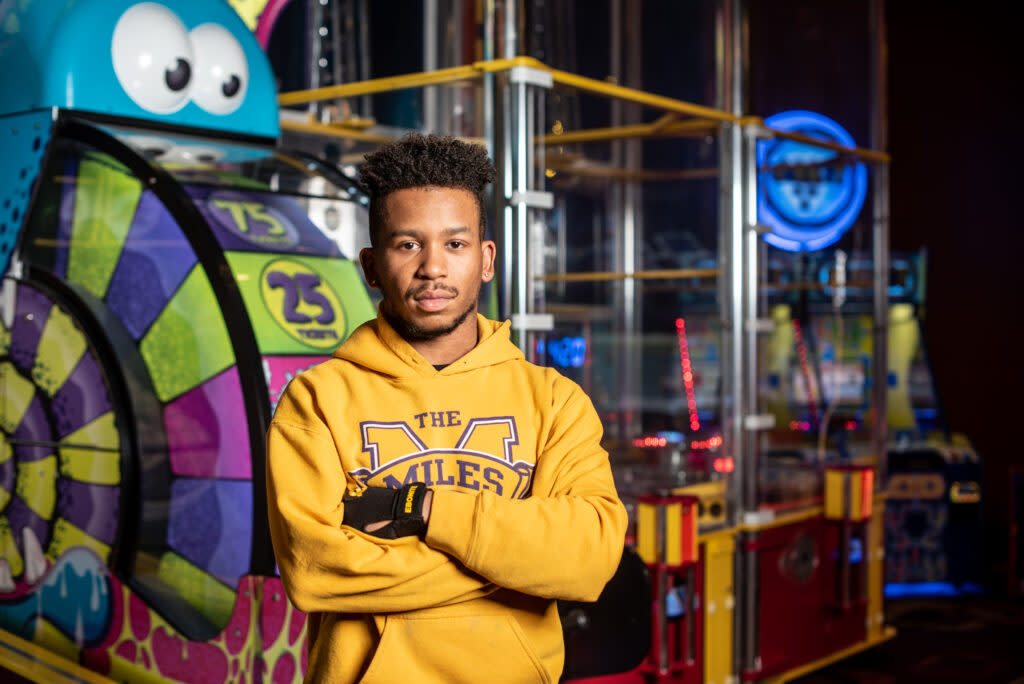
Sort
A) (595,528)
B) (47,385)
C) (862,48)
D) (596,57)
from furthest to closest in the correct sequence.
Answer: (596,57) < (862,48) < (47,385) < (595,528)

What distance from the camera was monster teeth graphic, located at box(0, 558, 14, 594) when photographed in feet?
8.73

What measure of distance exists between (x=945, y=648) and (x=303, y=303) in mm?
3526

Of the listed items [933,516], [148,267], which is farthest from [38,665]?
[933,516]

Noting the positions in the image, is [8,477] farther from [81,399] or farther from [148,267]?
[148,267]

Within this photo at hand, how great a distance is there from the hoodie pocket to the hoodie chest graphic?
179mm

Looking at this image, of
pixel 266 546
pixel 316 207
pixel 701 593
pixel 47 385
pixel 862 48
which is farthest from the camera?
pixel 862 48

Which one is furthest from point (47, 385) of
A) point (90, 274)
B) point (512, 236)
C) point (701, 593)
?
point (701, 593)

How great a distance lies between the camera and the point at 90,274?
267 centimetres

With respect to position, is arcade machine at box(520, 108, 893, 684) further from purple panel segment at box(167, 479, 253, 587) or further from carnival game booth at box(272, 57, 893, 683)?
purple panel segment at box(167, 479, 253, 587)

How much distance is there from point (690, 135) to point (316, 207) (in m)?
1.63

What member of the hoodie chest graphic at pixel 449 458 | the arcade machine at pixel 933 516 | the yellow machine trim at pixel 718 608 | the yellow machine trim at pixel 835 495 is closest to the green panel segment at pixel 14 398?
the hoodie chest graphic at pixel 449 458

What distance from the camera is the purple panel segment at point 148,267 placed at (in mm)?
2539

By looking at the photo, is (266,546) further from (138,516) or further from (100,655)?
(100,655)

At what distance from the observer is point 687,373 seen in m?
4.72
